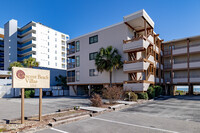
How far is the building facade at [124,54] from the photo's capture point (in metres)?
20.9

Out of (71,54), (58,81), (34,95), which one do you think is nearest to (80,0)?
(71,54)

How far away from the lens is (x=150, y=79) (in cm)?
2277

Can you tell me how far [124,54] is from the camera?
22891 millimetres

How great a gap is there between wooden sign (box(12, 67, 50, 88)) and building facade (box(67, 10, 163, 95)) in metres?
13.9

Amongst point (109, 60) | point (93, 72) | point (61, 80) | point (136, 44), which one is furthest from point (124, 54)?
point (61, 80)

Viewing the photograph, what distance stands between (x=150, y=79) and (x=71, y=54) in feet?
58.8

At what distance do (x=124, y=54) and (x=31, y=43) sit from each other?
42250 millimetres

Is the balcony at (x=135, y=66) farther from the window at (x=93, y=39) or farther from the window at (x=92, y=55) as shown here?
the window at (x=93, y=39)

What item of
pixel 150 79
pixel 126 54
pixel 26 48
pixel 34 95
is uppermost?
pixel 26 48

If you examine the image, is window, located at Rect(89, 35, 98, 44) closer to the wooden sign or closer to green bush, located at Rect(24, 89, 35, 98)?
green bush, located at Rect(24, 89, 35, 98)

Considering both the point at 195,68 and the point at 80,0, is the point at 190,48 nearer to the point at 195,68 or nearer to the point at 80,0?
the point at 195,68

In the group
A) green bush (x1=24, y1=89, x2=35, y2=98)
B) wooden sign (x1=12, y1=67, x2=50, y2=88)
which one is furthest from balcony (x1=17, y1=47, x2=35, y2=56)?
wooden sign (x1=12, y1=67, x2=50, y2=88)

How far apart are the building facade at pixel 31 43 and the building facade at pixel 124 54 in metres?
26.9

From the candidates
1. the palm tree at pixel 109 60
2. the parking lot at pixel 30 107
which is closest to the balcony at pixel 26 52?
the parking lot at pixel 30 107
